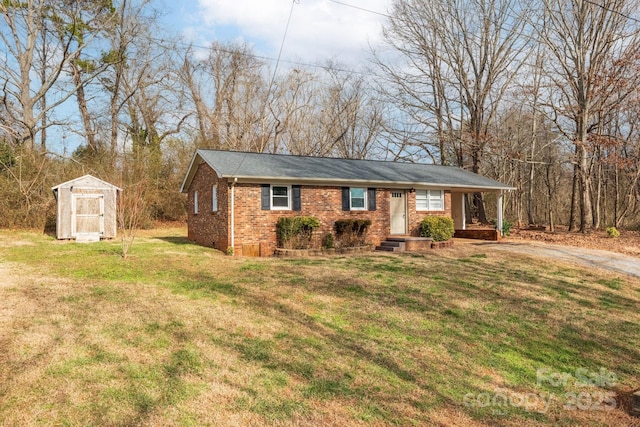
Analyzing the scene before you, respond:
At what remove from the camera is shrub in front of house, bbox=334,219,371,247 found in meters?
15.1

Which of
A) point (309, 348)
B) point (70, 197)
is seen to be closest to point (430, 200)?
Answer: point (309, 348)

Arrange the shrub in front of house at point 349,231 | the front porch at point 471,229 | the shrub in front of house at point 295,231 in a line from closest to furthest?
1. the shrub in front of house at point 295,231
2. the shrub in front of house at point 349,231
3. the front porch at point 471,229

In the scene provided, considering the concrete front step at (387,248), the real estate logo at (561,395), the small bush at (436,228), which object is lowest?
the real estate logo at (561,395)

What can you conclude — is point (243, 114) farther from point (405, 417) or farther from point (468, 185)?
point (405, 417)

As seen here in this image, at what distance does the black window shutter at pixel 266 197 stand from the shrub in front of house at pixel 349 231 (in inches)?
106

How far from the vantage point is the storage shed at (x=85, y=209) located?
16.4m

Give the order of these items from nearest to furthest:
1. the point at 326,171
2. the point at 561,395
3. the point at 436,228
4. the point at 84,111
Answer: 1. the point at 561,395
2. the point at 326,171
3. the point at 436,228
4. the point at 84,111

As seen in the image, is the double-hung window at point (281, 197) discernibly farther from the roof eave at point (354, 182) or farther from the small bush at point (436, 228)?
the small bush at point (436, 228)

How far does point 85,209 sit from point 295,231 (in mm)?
9236

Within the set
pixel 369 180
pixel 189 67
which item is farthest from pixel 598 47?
pixel 189 67

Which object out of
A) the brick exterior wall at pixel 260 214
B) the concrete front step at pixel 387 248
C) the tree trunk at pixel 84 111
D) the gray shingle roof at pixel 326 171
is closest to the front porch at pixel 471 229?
the gray shingle roof at pixel 326 171

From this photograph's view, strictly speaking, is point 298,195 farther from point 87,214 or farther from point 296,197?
point 87,214

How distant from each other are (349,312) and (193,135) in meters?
25.8

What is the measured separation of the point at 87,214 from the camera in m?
16.8
